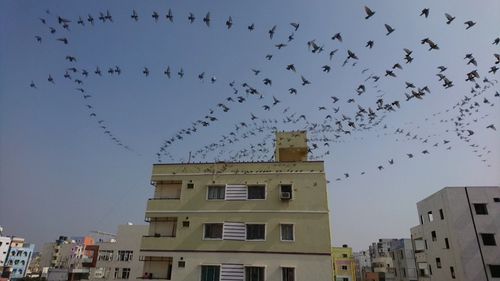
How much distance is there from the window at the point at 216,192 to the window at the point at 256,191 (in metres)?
2.12

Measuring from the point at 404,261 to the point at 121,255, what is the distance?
189 feet

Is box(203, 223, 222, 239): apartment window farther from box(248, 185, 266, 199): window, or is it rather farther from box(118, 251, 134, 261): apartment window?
box(118, 251, 134, 261): apartment window

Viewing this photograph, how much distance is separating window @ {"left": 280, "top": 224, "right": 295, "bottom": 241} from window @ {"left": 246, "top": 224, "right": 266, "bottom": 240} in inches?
52.6

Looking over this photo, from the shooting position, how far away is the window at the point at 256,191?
2561 centimetres

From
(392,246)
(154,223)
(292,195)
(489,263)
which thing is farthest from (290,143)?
(392,246)

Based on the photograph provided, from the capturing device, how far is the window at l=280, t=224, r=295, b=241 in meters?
23.9

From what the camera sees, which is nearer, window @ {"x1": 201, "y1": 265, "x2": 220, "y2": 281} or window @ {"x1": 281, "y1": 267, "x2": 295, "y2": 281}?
Result: window @ {"x1": 281, "y1": 267, "x2": 295, "y2": 281}

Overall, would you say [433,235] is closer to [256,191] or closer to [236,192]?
[256,191]

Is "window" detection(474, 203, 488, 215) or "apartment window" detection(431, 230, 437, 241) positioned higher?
"window" detection(474, 203, 488, 215)

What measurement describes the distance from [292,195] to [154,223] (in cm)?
1141

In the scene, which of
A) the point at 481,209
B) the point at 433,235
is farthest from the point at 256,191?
the point at 433,235

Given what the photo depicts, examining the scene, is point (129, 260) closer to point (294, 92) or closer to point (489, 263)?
point (489, 263)

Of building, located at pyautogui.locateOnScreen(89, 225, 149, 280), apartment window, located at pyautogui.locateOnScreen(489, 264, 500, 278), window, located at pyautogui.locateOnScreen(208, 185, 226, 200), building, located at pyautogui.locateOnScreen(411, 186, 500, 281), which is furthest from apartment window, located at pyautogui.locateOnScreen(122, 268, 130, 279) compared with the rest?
apartment window, located at pyautogui.locateOnScreen(489, 264, 500, 278)

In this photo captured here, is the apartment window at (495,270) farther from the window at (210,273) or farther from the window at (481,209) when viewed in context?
the window at (210,273)
